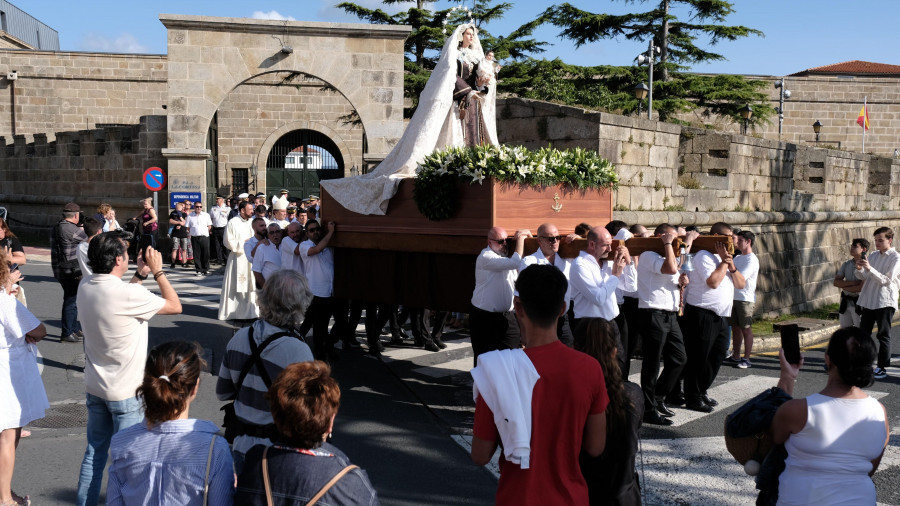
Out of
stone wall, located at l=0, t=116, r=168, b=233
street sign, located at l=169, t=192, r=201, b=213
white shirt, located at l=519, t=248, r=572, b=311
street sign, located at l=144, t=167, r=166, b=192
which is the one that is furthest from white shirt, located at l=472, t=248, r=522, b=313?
stone wall, located at l=0, t=116, r=168, b=233

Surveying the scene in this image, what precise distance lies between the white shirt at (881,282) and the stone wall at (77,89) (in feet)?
92.5

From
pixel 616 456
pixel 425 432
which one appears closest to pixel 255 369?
pixel 616 456

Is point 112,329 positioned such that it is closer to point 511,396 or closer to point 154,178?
point 511,396

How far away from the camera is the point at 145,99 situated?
105 feet

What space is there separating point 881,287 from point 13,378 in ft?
30.1

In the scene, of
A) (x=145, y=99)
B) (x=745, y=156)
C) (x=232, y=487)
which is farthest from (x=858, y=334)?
(x=145, y=99)

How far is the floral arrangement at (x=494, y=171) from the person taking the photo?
6992 millimetres

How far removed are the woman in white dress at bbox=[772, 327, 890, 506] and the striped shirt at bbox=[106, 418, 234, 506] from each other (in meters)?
2.21

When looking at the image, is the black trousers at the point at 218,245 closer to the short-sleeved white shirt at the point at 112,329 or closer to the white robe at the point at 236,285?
the white robe at the point at 236,285

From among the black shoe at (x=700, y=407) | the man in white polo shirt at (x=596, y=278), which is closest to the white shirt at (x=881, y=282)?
the black shoe at (x=700, y=407)

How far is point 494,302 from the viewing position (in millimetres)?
6973

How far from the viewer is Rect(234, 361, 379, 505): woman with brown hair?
8.81 ft

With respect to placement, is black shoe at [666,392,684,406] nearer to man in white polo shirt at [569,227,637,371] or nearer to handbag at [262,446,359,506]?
man in white polo shirt at [569,227,637,371]

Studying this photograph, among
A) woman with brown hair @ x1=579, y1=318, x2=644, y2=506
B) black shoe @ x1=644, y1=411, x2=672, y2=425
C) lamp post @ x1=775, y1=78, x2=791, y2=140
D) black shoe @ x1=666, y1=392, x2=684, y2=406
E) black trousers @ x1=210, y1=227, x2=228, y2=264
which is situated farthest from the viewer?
lamp post @ x1=775, y1=78, x2=791, y2=140
